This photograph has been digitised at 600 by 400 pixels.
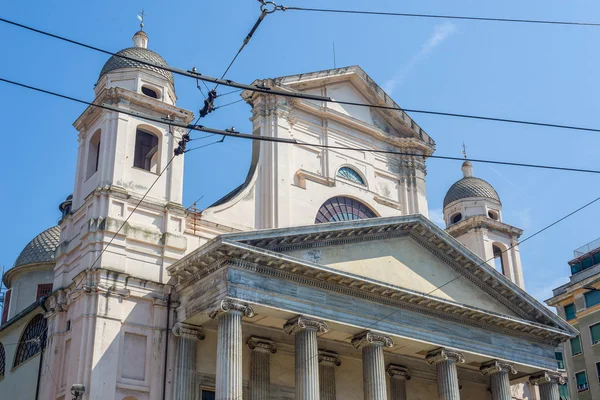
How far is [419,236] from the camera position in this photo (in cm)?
2783

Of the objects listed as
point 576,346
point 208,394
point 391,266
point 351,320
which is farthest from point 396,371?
point 576,346

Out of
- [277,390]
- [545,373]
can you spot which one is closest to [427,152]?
[545,373]

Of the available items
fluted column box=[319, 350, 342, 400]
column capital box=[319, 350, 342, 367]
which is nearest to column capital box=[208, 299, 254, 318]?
column capital box=[319, 350, 342, 367]

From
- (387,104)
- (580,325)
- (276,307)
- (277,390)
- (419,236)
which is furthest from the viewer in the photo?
(580,325)

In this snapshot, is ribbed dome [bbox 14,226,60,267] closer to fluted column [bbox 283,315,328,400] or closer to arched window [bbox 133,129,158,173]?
arched window [bbox 133,129,158,173]

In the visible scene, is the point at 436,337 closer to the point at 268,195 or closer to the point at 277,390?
the point at 277,390

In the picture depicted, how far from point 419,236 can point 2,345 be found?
54.1 feet

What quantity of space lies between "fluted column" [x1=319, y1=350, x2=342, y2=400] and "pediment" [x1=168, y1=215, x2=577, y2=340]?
2.86 meters

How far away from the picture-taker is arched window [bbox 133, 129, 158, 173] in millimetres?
27952

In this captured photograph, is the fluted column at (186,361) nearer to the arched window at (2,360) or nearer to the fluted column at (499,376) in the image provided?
the fluted column at (499,376)

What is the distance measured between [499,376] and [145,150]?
14.3 metres

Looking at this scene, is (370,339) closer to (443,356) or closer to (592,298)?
(443,356)

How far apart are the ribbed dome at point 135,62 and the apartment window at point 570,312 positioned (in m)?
23.5

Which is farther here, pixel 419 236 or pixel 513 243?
pixel 513 243
